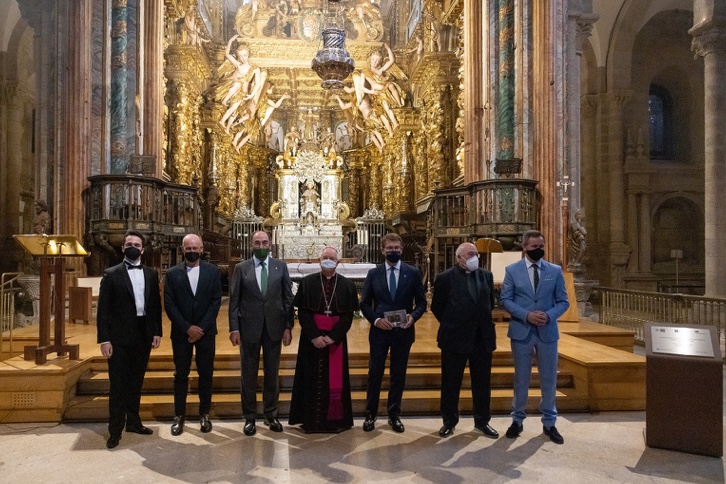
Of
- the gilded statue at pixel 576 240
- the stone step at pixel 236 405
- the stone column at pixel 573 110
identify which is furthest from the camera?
the stone column at pixel 573 110

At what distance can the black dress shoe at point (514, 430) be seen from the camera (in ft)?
17.0

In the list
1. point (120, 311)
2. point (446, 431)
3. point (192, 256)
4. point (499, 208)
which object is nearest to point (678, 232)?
point (499, 208)

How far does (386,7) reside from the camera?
29.3m

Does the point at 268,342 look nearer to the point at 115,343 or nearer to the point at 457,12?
the point at 115,343

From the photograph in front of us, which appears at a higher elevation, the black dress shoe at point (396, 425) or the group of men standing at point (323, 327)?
the group of men standing at point (323, 327)

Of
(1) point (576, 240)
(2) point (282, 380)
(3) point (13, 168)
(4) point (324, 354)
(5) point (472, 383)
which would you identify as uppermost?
(3) point (13, 168)

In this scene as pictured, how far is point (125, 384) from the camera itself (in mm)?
5090

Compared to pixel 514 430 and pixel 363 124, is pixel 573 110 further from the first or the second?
pixel 363 124

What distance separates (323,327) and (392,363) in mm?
765

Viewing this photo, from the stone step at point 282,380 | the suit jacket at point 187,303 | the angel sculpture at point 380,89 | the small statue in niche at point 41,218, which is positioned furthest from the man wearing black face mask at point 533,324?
the angel sculpture at point 380,89

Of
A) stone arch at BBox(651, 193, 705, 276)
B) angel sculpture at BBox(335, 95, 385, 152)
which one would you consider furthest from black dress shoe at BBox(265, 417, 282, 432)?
angel sculpture at BBox(335, 95, 385, 152)

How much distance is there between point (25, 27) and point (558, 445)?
2079 cm

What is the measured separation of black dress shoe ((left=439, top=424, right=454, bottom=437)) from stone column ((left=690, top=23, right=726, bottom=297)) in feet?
33.6

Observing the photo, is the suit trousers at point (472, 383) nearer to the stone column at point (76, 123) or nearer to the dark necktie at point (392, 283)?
the dark necktie at point (392, 283)
